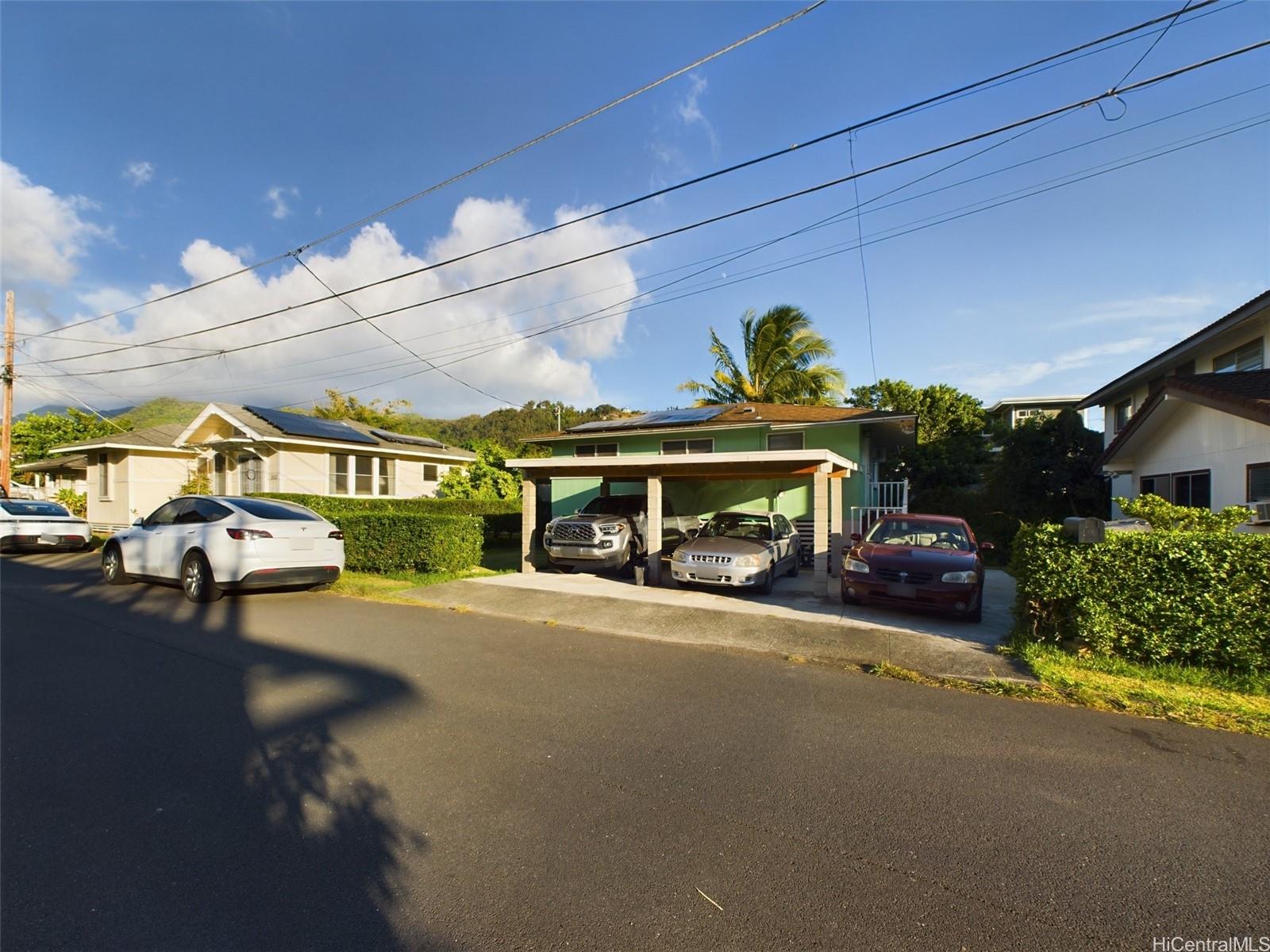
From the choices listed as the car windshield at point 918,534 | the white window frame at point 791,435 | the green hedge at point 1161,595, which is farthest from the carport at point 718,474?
the white window frame at point 791,435

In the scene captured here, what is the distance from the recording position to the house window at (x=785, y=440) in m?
16.8

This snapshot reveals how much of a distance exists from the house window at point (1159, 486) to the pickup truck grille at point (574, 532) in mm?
11540

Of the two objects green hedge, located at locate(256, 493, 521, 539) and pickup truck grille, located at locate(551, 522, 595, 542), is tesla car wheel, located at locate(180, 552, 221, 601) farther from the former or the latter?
green hedge, located at locate(256, 493, 521, 539)

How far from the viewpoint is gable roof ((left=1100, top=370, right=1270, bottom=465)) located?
357 inches

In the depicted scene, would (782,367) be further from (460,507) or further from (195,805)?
(195,805)

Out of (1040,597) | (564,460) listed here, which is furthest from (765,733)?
(564,460)

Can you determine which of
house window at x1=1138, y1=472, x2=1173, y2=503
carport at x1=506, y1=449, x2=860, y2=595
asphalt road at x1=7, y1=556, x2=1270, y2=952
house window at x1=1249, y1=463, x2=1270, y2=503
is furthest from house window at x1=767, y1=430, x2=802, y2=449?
asphalt road at x1=7, y1=556, x2=1270, y2=952

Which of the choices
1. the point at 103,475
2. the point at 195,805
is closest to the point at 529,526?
the point at 195,805

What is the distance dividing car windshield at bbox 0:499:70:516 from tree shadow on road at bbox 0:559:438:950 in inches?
524

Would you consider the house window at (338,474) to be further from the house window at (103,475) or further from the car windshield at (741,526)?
the car windshield at (741,526)

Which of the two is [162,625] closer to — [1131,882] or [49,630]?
[49,630]

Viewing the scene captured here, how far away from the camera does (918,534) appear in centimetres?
919

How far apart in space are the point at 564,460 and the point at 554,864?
9242mm

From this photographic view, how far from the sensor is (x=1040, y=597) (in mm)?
6242
